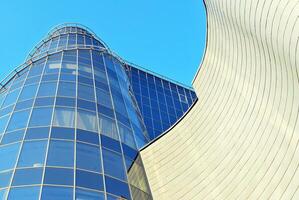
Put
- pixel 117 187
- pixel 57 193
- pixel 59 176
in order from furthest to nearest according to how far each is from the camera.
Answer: pixel 117 187 < pixel 59 176 < pixel 57 193

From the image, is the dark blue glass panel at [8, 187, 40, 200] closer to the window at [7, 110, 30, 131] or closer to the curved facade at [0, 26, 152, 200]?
the curved facade at [0, 26, 152, 200]

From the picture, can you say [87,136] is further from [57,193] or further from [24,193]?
[24,193]

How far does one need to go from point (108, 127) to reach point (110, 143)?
4.09ft

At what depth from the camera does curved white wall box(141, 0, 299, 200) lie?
13656mm

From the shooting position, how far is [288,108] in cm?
1477

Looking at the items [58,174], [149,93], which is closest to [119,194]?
[58,174]

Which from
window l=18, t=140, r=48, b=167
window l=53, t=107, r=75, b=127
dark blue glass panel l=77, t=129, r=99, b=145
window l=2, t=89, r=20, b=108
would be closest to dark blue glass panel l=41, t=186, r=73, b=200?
window l=18, t=140, r=48, b=167

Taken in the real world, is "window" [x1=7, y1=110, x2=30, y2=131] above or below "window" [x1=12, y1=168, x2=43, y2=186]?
above

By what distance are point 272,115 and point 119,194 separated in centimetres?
621

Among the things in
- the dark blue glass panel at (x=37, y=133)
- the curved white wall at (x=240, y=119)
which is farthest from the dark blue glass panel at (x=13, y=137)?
the curved white wall at (x=240, y=119)

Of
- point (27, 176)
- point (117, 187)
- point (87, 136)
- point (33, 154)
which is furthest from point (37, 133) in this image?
point (117, 187)

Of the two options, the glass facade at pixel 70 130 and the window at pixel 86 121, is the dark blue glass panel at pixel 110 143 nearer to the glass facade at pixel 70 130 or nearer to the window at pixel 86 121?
the glass facade at pixel 70 130

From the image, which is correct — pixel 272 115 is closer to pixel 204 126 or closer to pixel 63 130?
pixel 204 126

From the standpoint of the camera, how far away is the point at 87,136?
61.6ft
